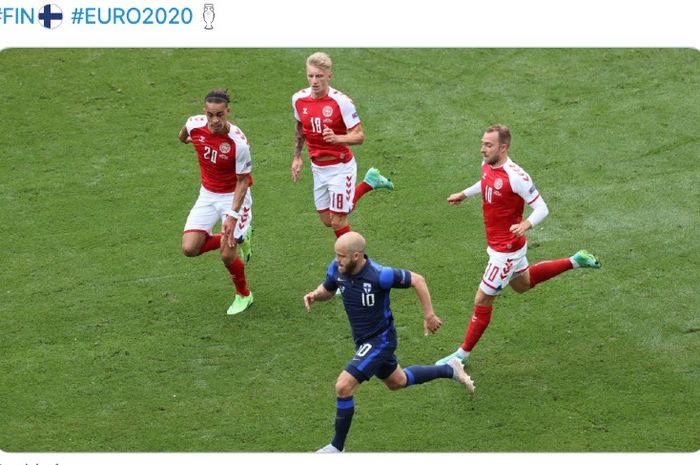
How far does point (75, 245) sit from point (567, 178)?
19.8 feet

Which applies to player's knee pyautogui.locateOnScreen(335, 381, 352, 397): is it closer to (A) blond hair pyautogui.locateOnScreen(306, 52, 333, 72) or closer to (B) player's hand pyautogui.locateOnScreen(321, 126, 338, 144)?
(B) player's hand pyautogui.locateOnScreen(321, 126, 338, 144)

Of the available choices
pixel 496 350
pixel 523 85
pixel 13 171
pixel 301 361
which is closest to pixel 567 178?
pixel 523 85

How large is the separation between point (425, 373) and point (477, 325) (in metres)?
0.89

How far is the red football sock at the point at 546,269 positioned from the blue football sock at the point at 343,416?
98.7 inches

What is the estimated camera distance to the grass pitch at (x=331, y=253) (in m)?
11.1

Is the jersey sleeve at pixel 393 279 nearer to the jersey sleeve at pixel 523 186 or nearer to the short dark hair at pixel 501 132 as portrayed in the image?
the jersey sleeve at pixel 523 186

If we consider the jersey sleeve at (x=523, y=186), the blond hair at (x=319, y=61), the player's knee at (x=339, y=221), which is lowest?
the player's knee at (x=339, y=221)

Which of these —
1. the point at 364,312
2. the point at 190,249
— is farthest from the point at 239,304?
the point at 364,312

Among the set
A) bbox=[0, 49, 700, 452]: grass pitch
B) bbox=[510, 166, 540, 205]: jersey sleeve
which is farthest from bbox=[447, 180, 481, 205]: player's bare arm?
bbox=[0, 49, 700, 452]: grass pitch

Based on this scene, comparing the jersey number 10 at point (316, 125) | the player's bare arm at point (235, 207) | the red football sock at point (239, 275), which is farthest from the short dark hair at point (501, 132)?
the red football sock at point (239, 275)

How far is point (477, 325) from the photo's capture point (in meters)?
11.6

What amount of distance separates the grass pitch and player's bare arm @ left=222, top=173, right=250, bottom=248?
3.20 ft

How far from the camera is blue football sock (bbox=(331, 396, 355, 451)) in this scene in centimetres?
1037

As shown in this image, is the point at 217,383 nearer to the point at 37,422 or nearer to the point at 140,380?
the point at 140,380
